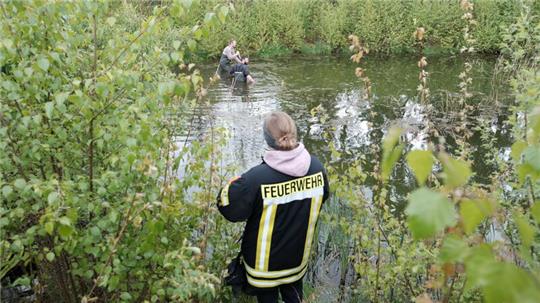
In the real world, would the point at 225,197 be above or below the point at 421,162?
below

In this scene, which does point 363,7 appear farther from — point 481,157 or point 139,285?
point 139,285

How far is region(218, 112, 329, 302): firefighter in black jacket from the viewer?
2.63 metres

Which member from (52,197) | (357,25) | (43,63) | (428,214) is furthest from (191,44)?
(357,25)

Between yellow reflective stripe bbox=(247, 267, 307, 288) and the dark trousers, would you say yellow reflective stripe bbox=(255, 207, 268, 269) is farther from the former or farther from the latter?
the dark trousers

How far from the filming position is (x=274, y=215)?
274 centimetres

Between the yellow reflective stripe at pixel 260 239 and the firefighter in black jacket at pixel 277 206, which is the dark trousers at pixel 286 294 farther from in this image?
the yellow reflective stripe at pixel 260 239

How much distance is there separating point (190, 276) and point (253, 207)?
727mm

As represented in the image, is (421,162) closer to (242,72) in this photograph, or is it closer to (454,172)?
(454,172)

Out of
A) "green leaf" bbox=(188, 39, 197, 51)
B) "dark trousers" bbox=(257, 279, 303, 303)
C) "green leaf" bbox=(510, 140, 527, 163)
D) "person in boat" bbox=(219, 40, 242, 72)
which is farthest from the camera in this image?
"person in boat" bbox=(219, 40, 242, 72)

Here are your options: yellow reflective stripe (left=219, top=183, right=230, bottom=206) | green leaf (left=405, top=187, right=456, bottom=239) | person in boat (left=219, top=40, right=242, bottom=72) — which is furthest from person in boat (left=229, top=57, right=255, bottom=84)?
green leaf (left=405, top=187, right=456, bottom=239)

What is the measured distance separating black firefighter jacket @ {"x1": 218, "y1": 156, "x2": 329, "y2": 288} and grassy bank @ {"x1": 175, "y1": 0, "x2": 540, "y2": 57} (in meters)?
13.5

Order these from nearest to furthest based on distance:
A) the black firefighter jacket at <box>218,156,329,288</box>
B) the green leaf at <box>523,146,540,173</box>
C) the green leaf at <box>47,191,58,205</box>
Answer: the green leaf at <box>523,146,540,173</box>
the green leaf at <box>47,191,58,205</box>
the black firefighter jacket at <box>218,156,329,288</box>

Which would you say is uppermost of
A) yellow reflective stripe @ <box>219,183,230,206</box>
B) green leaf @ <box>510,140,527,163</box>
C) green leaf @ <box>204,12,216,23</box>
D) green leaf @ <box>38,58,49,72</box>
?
green leaf @ <box>204,12,216,23</box>

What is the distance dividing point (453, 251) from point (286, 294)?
249 cm
